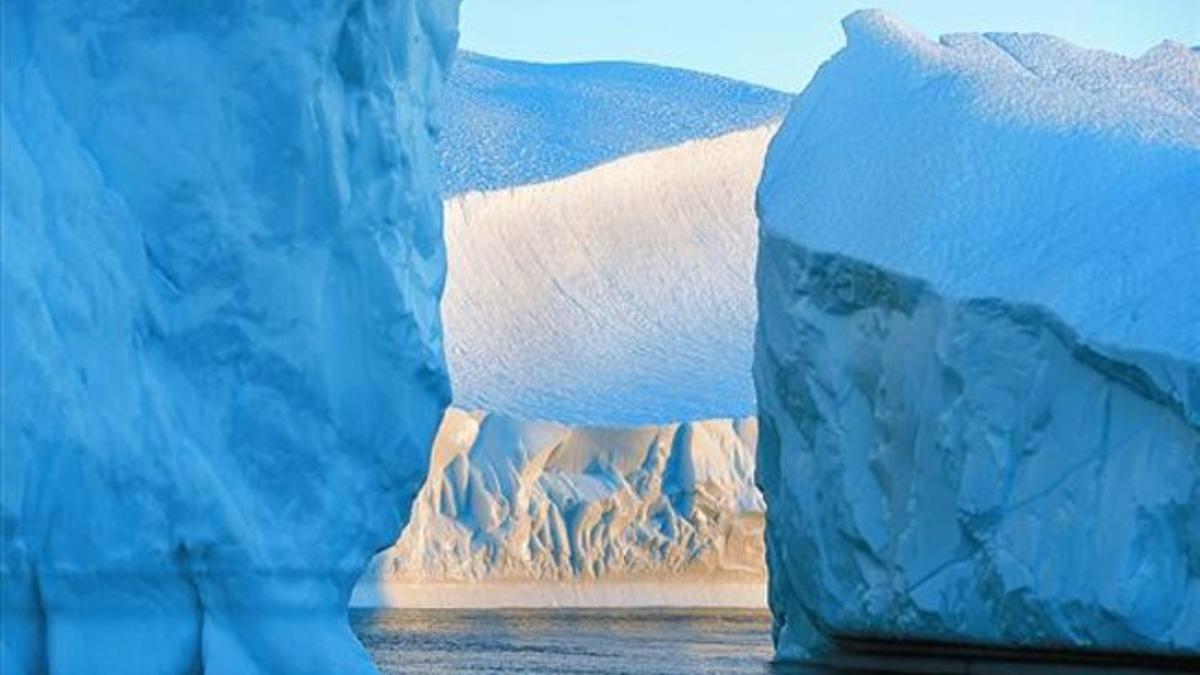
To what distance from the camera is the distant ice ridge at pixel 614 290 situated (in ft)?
94.1

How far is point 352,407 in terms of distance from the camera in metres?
10.7

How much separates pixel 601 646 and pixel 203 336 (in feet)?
33.5

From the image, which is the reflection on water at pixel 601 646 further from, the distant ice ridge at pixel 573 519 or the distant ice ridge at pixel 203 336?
the distant ice ridge at pixel 203 336

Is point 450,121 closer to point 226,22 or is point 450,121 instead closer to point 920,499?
point 920,499

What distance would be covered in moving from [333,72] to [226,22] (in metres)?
0.73

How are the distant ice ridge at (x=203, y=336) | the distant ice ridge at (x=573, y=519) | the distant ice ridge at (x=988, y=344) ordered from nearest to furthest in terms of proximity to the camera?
1. the distant ice ridge at (x=203, y=336)
2. the distant ice ridge at (x=988, y=344)
3. the distant ice ridge at (x=573, y=519)

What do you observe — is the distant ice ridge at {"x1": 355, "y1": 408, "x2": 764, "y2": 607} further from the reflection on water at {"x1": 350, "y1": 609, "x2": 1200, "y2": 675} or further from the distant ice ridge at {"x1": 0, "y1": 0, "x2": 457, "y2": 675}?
the distant ice ridge at {"x1": 0, "y1": 0, "x2": 457, "y2": 675}

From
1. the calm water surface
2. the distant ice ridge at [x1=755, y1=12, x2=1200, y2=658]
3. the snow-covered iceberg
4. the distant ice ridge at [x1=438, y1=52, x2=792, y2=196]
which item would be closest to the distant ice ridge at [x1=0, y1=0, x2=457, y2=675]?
the distant ice ridge at [x1=755, y1=12, x2=1200, y2=658]

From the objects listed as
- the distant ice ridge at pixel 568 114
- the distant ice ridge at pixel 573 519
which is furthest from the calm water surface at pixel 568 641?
the distant ice ridge at pixel 568 114

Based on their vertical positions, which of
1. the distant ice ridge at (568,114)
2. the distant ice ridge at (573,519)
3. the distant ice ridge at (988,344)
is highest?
the distant ice ridge at (988,344)

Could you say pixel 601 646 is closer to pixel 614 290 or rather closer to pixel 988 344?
pixel 988 344

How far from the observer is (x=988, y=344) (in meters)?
13.8

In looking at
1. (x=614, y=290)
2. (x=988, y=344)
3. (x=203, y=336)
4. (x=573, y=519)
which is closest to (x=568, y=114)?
(x=614, y=290)

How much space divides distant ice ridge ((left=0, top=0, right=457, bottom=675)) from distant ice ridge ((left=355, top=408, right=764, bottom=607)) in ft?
48.2
